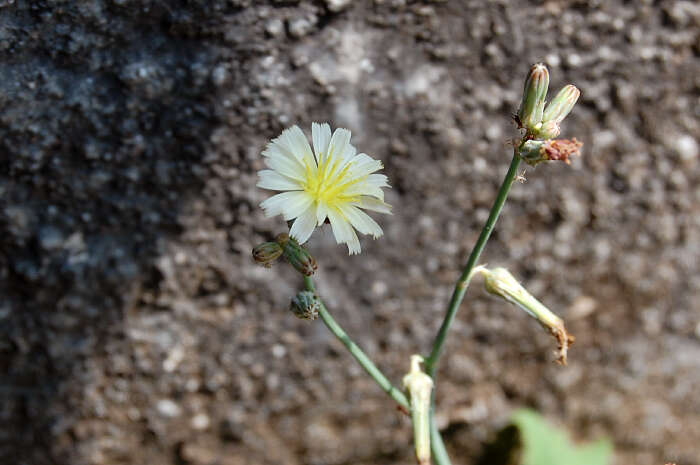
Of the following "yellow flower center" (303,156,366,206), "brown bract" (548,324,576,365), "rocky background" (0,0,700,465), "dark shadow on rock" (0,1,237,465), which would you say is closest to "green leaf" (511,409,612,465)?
"rocky background" (0,0,700,465)

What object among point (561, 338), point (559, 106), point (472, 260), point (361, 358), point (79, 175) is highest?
point (559, 106)

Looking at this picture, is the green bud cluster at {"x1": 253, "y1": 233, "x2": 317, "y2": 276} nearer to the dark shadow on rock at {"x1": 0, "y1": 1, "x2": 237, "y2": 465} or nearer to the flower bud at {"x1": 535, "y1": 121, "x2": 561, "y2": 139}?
the flower bud at {"x1": 535, "y1": 121, "x2": 561, "y2": 139}

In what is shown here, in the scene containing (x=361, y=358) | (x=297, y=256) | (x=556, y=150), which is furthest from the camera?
(x=361, y=358)

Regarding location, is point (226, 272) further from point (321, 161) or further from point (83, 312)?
point (321, 161)

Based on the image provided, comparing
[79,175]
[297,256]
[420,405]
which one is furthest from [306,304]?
[79,175]

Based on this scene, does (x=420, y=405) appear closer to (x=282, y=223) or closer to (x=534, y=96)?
(x=534, y=96)

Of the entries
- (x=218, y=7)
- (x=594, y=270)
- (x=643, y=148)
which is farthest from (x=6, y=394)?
(x=643, y=148)
